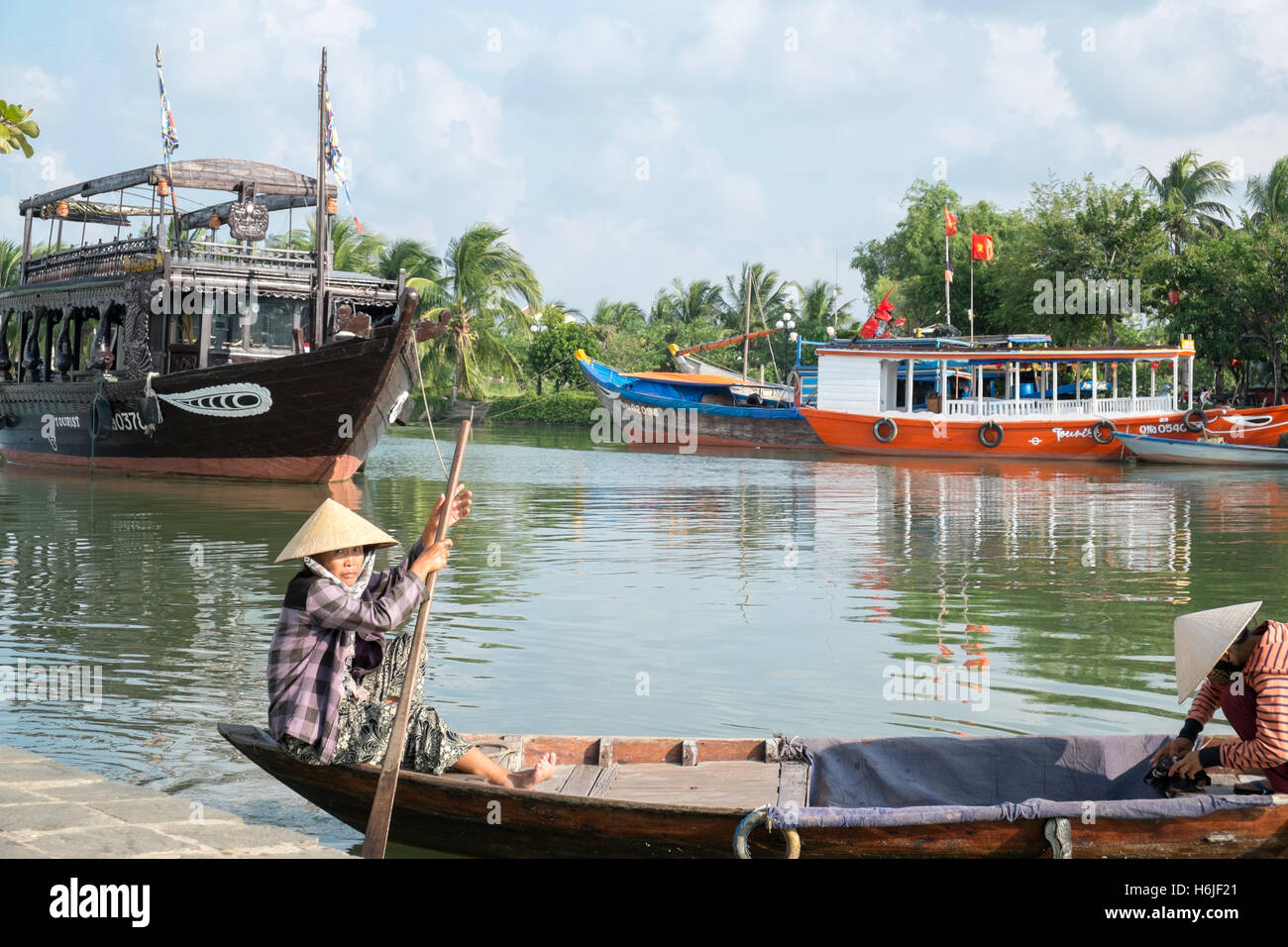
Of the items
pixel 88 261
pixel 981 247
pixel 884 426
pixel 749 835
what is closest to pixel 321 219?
pixel 88 261

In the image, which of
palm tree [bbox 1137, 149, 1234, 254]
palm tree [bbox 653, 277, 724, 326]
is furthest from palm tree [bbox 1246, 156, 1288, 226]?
palm tree [bbox 653, 277, 724, 326]

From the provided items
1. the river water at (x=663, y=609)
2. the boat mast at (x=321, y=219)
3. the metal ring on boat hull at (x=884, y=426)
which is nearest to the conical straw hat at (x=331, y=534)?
the river water at (x=663, y=609)

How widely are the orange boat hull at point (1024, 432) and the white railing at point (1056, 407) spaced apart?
281mm

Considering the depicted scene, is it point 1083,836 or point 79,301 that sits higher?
point 79,301

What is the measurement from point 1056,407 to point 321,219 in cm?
1755

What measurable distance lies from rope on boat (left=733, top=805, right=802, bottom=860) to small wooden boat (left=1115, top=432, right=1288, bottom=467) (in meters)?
24.4

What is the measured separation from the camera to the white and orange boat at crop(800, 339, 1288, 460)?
2800cm

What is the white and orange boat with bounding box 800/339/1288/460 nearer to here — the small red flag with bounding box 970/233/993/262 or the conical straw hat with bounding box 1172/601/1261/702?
the small red flag with bounding box 970/233/993/262

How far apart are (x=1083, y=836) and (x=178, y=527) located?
11916 mm

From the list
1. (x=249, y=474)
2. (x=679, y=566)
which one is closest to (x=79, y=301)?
(x=249, y=474)

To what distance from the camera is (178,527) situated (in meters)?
14.2

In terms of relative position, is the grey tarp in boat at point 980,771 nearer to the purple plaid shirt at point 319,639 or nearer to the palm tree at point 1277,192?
the purple plaid shirt at point 319,639

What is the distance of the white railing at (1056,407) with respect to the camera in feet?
94.0

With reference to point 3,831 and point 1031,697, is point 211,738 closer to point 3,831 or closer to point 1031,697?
point 3,831
